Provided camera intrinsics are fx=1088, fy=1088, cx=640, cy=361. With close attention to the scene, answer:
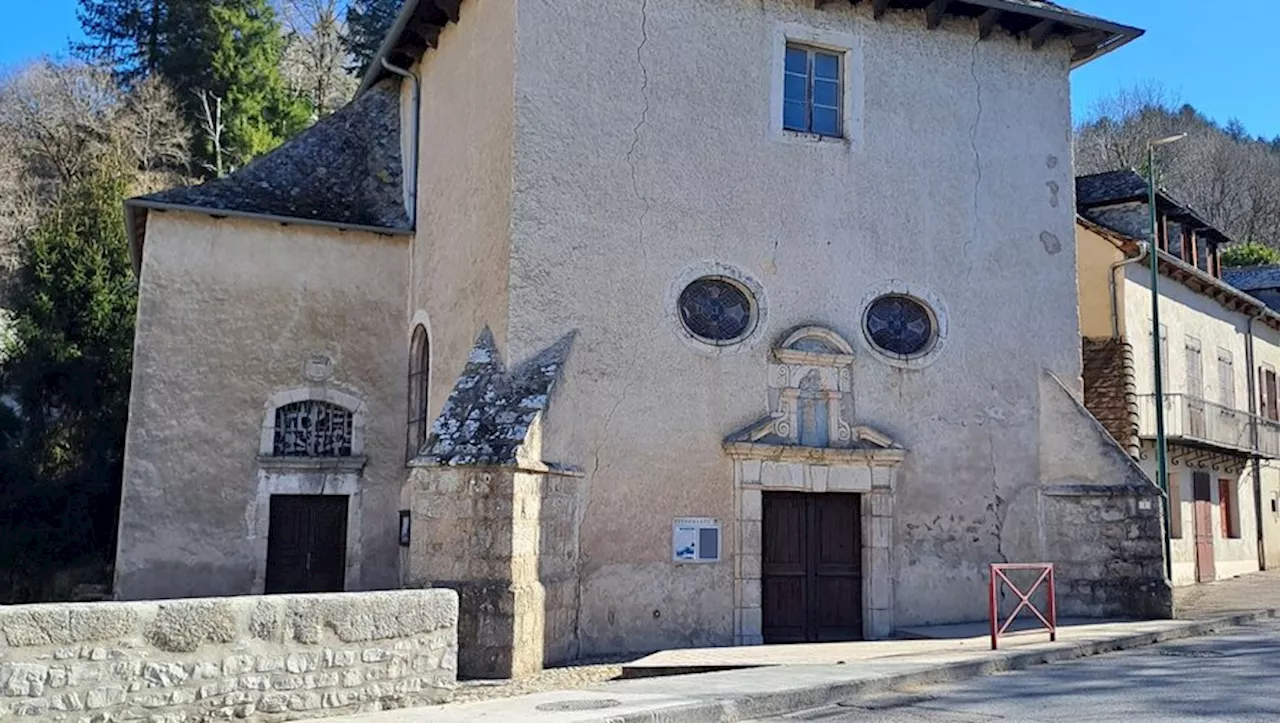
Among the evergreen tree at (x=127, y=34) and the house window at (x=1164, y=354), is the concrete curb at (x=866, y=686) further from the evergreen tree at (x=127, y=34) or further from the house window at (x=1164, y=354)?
the evergreen tree at (x=127, y=34)

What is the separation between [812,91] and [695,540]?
5473mm

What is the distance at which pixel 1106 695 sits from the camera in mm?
7930

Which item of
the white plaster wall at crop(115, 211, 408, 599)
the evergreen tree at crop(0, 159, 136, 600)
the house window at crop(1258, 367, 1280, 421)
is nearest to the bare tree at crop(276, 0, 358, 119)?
the evergreen tree at crop(0, 159, 136, 600)

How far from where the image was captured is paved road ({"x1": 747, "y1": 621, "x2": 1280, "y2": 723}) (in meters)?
7.17

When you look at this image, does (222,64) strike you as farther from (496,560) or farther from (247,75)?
(496,560)

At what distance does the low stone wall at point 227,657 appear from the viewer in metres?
6.07

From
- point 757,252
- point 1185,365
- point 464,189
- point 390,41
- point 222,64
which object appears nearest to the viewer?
point 757,252

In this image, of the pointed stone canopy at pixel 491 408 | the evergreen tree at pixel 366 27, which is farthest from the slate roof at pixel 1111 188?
the evergreen tree at pixel 366 27

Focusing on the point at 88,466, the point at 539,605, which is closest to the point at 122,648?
the point at 539,605

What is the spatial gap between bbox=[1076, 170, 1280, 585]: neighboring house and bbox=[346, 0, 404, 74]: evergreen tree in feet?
74.1

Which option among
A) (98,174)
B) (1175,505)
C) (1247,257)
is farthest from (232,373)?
(1247,257)

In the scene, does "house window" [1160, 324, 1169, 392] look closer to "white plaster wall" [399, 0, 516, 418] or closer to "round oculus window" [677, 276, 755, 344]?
"round oculus window" [677, 276, 755, 344]

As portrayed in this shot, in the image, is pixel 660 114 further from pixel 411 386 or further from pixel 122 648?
pixel 122 648

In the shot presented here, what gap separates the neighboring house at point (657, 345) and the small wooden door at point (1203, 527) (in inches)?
359
